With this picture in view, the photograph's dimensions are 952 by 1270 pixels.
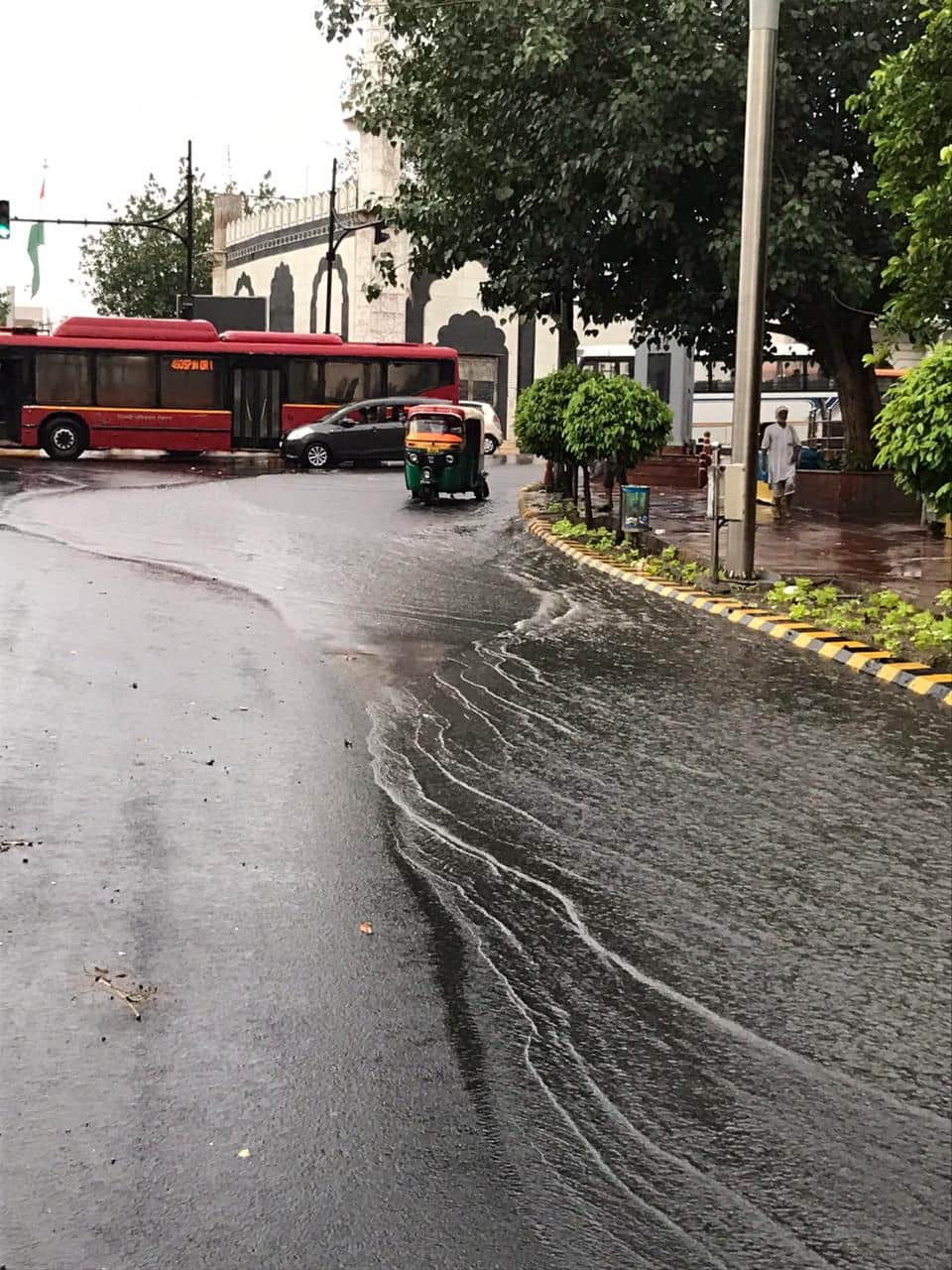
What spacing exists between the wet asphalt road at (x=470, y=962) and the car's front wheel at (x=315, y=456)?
25796 millimetres

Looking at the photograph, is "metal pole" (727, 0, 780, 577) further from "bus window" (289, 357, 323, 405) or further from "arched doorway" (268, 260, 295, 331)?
"arched doorway" (268, 260, 295, 331)

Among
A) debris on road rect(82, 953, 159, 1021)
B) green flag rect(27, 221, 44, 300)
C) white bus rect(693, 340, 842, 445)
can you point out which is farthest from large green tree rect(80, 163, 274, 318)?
debris on road rect(82, 953, 159, 1021)

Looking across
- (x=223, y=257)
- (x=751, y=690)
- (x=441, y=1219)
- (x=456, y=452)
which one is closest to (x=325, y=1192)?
(x=441, y=1219)

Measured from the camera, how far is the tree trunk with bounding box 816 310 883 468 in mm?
27391

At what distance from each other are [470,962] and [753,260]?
11.4 m

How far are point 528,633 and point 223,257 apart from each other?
52102 millimetres

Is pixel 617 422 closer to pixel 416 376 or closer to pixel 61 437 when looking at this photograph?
pixel 61 437

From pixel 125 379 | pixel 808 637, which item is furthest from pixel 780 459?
pixel 125 379

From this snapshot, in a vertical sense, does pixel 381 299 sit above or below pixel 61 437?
above

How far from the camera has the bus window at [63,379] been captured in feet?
124

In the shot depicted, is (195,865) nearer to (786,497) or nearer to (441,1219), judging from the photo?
(441,1219)

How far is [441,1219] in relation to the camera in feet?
12.0

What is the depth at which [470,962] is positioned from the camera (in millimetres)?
5359

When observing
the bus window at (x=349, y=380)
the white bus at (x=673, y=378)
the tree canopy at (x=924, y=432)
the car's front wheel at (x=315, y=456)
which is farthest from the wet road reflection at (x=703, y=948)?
the bus window at (x=349, y=380)
